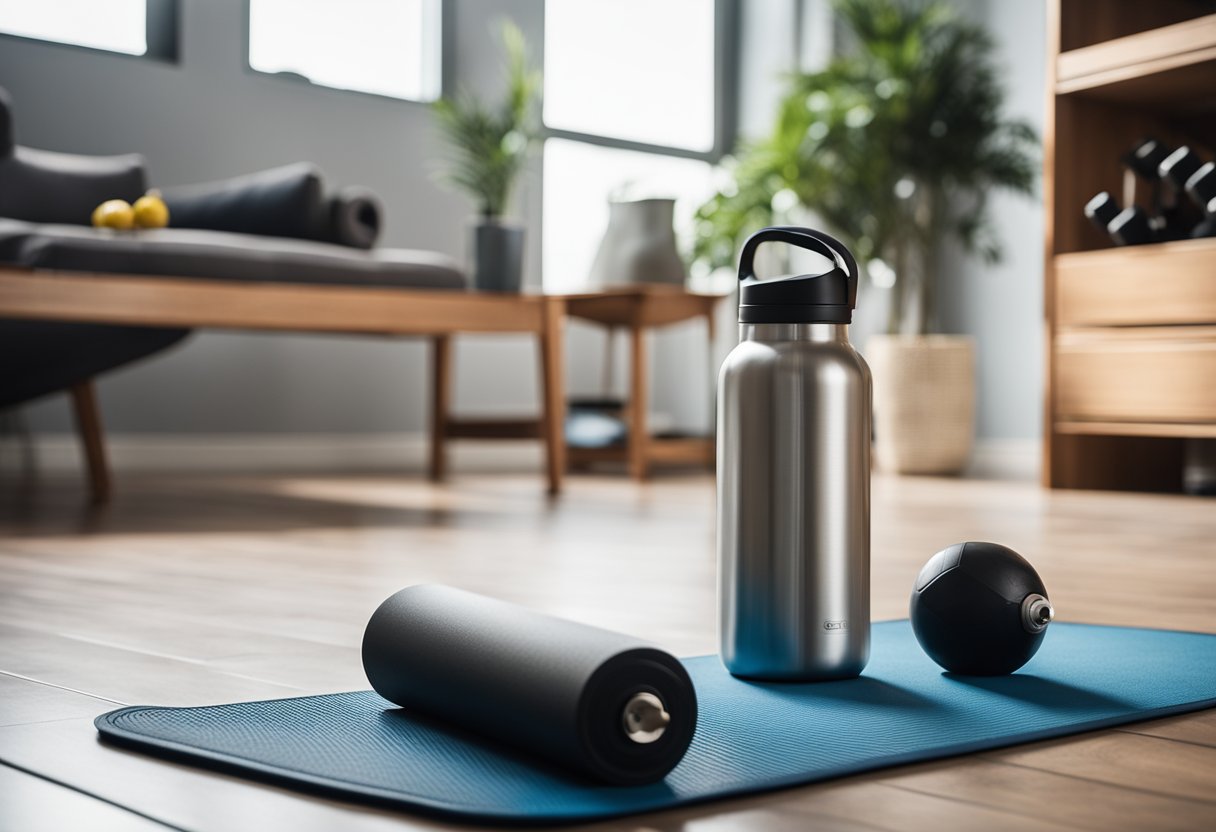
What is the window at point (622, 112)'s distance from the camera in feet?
20.6

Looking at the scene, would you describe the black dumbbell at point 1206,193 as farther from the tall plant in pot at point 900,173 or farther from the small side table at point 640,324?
the small side table at point 640,324

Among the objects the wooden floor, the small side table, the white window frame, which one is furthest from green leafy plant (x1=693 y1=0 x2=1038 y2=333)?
the wooden floor

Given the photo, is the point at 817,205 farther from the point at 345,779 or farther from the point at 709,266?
the point at 345,779

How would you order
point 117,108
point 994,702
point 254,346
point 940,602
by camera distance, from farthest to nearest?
point 254,346 < point 117,108 < point 940,602 < point 994,702

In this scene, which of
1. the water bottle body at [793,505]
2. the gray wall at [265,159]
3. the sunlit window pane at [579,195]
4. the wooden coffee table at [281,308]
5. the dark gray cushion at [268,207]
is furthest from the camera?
the sunlit window pane at [579,195]

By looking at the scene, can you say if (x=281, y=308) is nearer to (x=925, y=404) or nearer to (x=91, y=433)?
(x=91, y=433)

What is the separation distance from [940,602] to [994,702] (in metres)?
0.12

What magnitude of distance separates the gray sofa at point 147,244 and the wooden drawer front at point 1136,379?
5.83ft

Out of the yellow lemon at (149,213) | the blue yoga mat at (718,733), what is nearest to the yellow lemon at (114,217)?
the yellow lemon at (149,213)

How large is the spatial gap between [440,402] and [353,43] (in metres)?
1.70

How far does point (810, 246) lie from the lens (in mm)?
1111

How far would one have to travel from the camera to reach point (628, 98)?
6539 mm

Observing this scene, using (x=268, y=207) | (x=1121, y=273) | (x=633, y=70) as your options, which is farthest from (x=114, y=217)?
(x=633, y=70)

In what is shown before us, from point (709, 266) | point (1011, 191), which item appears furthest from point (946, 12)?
point (709, 266)
